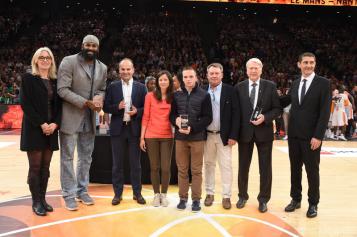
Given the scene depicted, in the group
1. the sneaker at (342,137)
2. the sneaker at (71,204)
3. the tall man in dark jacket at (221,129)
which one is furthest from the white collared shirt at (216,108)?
the sneaker at (342,137)

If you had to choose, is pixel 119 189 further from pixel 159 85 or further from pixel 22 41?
pixel 22 41

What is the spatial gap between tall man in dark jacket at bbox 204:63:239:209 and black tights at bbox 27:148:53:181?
5.85 ft

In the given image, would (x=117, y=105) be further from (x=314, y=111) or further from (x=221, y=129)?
(x=314, y=111)

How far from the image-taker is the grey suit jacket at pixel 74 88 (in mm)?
4195

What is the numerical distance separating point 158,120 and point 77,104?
3.00ft

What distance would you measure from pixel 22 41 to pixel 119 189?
19064mm

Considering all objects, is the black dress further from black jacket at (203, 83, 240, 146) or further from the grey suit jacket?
black jacket at (203, 83, 240, 146)

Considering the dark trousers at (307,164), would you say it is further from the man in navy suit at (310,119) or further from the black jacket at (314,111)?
the black jacket at (314,111)

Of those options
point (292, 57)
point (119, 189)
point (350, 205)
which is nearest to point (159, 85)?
point (119, 189)

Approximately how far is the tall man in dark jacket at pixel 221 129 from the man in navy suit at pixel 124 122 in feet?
2.73

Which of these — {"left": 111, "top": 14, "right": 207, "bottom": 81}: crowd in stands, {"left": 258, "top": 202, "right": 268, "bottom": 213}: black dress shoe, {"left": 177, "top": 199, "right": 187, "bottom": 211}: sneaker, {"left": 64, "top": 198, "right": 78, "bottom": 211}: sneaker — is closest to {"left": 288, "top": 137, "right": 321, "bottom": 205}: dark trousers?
{"left": 258, "top": 202, "right": 268, "bottom": 213}: black dress shoe

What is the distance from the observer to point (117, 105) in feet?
14.9

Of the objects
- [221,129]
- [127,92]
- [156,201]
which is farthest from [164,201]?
[127,92]

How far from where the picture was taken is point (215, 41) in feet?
73.1
